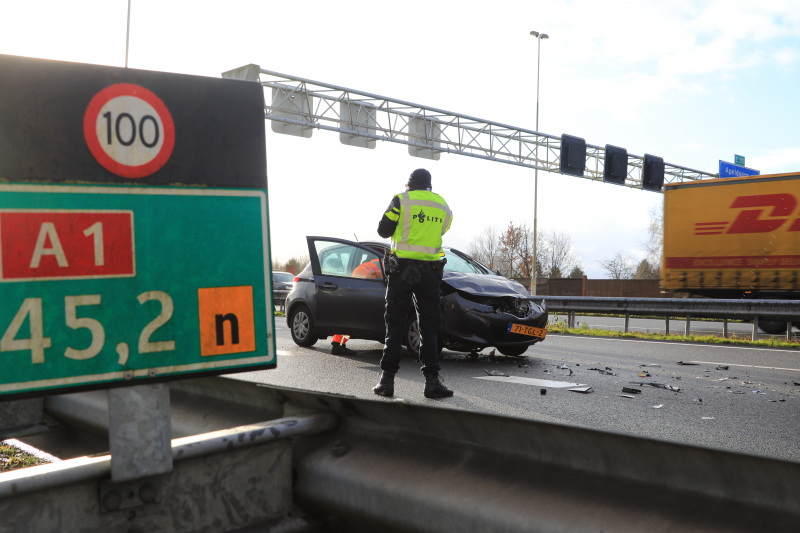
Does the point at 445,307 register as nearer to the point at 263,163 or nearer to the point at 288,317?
the point at 288,317

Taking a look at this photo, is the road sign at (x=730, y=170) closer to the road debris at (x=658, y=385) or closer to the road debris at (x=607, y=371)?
the road debris at (x=607, y=371)

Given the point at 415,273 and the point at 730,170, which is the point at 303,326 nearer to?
the point at 415,273

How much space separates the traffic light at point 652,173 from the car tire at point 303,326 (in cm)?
2420

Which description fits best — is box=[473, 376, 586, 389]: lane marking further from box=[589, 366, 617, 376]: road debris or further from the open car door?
the open car door

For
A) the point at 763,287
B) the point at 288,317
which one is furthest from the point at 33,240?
the point at 763,287

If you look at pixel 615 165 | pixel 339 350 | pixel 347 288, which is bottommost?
pixel 339 350

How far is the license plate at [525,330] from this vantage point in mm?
7637

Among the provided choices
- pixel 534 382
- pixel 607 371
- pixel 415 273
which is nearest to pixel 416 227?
pixel 415 273

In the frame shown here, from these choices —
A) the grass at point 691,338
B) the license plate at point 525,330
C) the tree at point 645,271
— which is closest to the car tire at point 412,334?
the license plate at point 525,330

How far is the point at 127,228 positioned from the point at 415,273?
155 inches

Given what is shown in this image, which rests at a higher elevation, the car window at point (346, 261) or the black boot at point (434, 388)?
the car window at point (346, 261)

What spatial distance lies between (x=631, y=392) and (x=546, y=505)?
4.88 meters

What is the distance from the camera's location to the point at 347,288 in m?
8.46

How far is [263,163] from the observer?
1887mm
